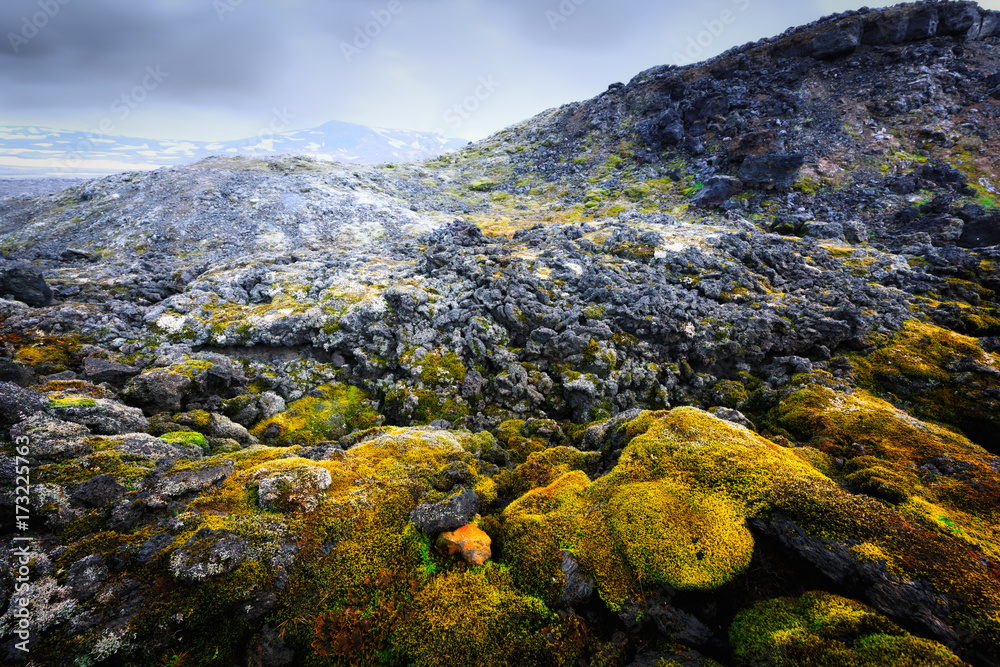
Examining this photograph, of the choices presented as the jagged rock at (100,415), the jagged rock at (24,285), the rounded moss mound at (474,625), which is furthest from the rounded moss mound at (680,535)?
the jagged rock at (24,285)

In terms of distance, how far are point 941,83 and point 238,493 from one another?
248 ft

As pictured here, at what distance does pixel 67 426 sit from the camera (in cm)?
789

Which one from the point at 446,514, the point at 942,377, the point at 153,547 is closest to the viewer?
the point at 153,547

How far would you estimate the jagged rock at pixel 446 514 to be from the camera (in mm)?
6867

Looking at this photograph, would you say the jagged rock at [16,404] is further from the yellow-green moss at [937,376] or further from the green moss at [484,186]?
the green moss at [484,186]

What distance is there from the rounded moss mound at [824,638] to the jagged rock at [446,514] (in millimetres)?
4338

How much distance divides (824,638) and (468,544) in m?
4.84

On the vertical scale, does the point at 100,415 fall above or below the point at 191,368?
above

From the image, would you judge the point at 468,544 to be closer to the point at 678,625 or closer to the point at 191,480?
the point at 678,625

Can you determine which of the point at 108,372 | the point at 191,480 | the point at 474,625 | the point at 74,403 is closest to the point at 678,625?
the point at 474,625

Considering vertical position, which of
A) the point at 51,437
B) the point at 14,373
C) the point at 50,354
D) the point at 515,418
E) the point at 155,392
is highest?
the point at 14,373

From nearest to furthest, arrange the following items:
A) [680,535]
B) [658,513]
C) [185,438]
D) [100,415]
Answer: [680,535] < [658,513] < [100,415] < [185,438]

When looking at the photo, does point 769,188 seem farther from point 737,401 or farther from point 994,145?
point 737,401

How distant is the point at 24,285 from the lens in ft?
59.3
